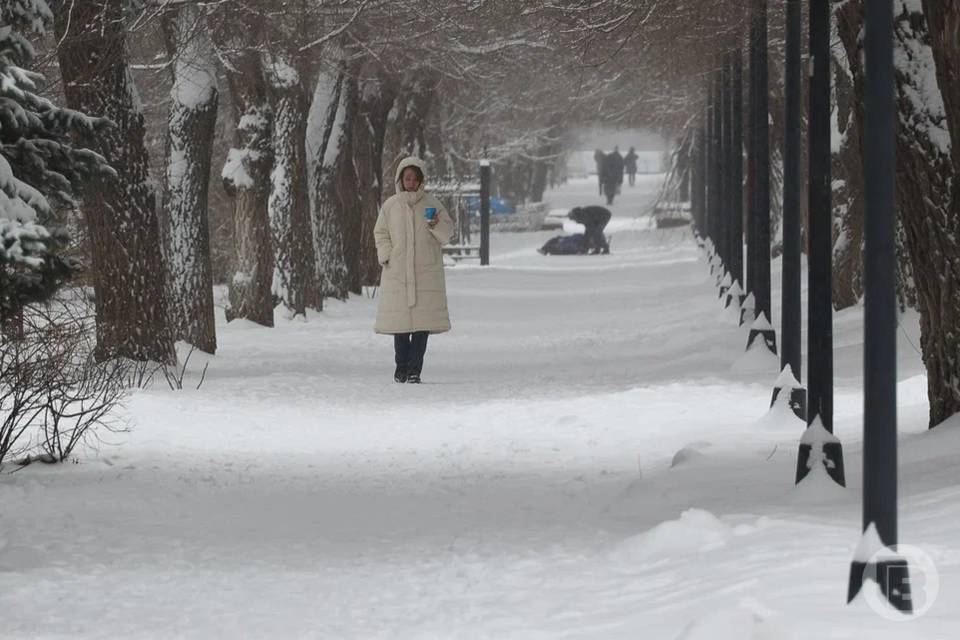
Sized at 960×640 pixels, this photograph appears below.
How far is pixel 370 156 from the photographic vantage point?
32.2 m

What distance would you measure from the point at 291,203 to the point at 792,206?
14652 millimetres

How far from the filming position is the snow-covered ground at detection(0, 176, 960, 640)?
5762mm

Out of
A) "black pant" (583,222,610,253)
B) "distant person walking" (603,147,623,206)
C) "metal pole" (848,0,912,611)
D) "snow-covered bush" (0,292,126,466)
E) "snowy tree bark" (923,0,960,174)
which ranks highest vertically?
"snowy tree bark" (923,0,960,174)

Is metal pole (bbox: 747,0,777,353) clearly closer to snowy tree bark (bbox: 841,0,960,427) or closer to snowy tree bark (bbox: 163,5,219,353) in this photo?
snowy tree bark (bbox: 841,0,960,427)

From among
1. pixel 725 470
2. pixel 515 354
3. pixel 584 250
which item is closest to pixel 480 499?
pixel 725 470

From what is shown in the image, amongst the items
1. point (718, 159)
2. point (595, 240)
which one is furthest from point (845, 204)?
point (595, 240)

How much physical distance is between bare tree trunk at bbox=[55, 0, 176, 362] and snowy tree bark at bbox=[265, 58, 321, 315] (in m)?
8.36

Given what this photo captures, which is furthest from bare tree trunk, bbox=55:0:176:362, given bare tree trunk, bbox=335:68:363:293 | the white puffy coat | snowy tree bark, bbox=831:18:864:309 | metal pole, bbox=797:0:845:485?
bare tree trunk, bbox=335:68:363:293

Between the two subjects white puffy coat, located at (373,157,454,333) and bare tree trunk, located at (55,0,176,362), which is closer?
bare tree trunk, located at (55,0,176,362)

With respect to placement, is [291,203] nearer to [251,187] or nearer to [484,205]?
[251,187]

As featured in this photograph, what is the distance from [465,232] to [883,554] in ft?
139

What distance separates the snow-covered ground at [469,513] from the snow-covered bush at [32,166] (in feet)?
3.41

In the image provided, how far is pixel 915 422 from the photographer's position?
10.2 m

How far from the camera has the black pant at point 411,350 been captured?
14.6 meters
